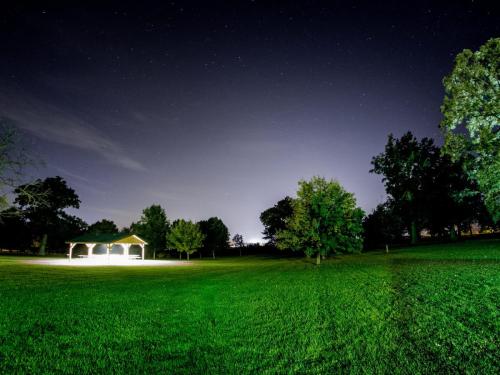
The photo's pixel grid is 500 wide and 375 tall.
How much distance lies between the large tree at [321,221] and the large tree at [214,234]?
6020cm

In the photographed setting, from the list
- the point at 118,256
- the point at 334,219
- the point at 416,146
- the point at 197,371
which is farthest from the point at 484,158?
the point at 118,256

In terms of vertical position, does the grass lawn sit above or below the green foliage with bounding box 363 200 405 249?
below

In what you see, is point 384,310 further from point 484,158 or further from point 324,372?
point 484,158

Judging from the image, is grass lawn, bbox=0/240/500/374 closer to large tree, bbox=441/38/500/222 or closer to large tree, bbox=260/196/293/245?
large tree, bbox=441/38/500/222

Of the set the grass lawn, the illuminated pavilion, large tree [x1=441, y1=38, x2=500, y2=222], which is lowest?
the grass lawn

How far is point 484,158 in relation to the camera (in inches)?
730

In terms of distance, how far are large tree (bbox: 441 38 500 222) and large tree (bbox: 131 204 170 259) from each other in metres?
77.6

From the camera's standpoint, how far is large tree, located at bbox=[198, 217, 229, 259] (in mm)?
89812

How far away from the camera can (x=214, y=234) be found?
297 feet

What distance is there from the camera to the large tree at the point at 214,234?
89.8 meters

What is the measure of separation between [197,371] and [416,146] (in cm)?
6399

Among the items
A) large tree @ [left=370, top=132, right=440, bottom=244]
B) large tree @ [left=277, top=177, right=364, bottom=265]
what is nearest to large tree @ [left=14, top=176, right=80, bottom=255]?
large tree @ [left=277, top=177, right=364, bottom=265]

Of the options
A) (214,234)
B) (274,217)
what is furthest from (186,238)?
(274,217)

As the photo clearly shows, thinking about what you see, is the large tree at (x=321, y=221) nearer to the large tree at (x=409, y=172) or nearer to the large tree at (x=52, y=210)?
the large tree at (x=409, y=172)
